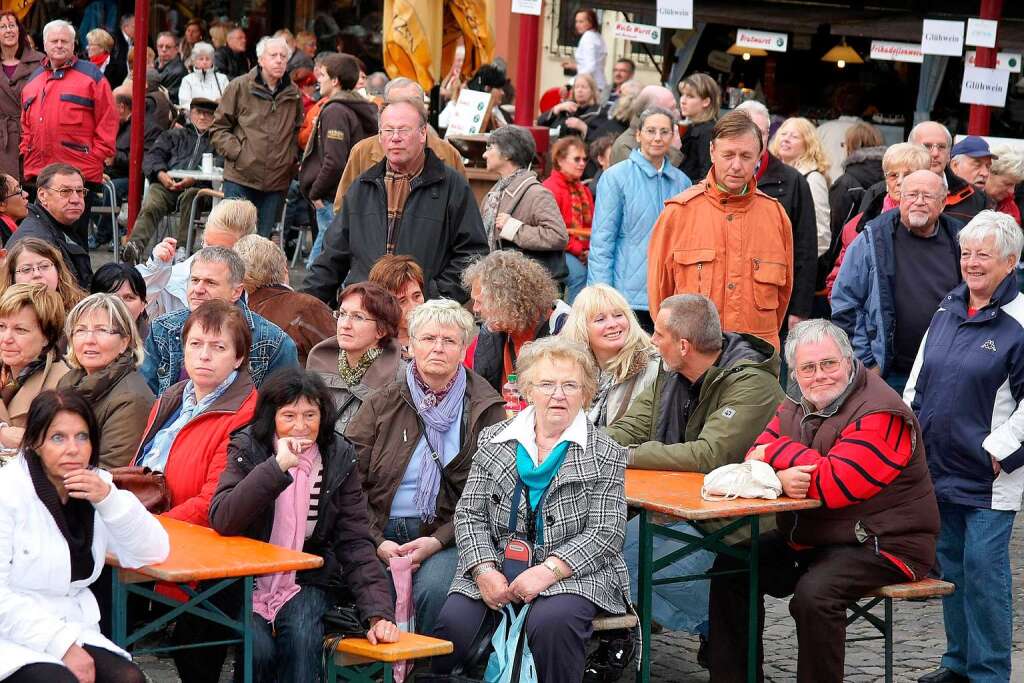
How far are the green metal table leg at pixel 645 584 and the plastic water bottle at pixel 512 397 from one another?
934mm

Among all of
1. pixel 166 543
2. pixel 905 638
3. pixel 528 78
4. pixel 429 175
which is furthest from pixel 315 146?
pixel 166 543

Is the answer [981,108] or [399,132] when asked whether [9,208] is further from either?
[981,108]

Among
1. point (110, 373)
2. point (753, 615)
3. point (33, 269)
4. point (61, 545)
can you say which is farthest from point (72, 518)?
point (33, 269)

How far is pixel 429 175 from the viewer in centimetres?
783

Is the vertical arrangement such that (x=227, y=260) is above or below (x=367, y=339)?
above

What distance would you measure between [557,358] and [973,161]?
180 inches

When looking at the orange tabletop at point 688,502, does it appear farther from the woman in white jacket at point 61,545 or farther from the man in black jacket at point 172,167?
the man in black jacket at point 172,167

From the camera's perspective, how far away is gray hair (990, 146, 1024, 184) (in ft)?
30.2

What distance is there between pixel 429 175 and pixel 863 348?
89.2 inches

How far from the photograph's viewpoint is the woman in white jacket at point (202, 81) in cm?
1708

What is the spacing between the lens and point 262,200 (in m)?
12.4

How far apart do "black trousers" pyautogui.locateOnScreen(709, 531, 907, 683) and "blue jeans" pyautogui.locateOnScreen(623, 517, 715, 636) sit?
0.26m

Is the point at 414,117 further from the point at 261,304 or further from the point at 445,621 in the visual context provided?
the point at 445,621

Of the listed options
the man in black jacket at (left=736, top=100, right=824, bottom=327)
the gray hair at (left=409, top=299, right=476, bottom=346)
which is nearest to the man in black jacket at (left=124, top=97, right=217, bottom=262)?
the man in black jacket at (left=736, top=100, right=824, bottom=327)
